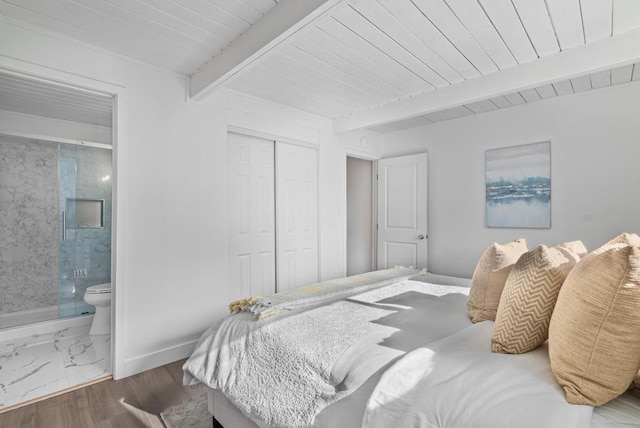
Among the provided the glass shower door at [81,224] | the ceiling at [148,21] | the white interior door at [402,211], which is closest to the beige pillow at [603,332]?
the ceiling at [148,21]

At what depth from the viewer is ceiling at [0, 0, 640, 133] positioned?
1929 mm

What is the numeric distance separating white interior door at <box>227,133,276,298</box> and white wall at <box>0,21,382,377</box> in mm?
177

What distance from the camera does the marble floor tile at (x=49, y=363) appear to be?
7.54 feet

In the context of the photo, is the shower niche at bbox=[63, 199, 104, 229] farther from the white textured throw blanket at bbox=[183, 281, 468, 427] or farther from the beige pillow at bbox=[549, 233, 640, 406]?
the beige pillow at bbox=[549, 233, 640, 406]

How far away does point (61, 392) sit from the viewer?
2.25 meters

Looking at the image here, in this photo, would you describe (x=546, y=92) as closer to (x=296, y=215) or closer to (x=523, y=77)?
(x=523, y=77)

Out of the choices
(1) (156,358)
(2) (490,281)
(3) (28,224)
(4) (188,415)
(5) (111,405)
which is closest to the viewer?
(2) (490,281)

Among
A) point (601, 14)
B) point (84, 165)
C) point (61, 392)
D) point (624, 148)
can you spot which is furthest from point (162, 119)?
point (624, 148)

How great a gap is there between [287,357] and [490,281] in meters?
1.00

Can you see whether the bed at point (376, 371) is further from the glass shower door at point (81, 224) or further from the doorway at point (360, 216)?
the doorway at point (360, 216)

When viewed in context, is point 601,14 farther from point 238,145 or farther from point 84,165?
point 84,165

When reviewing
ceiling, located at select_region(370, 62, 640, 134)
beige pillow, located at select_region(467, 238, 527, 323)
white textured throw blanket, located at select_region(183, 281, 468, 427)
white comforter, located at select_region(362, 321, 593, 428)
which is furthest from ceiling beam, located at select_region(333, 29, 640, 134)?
white comforter, located at select_region(362, 321, 593, 428)

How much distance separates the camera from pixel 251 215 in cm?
345

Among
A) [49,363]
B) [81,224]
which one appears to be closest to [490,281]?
[49,363]
